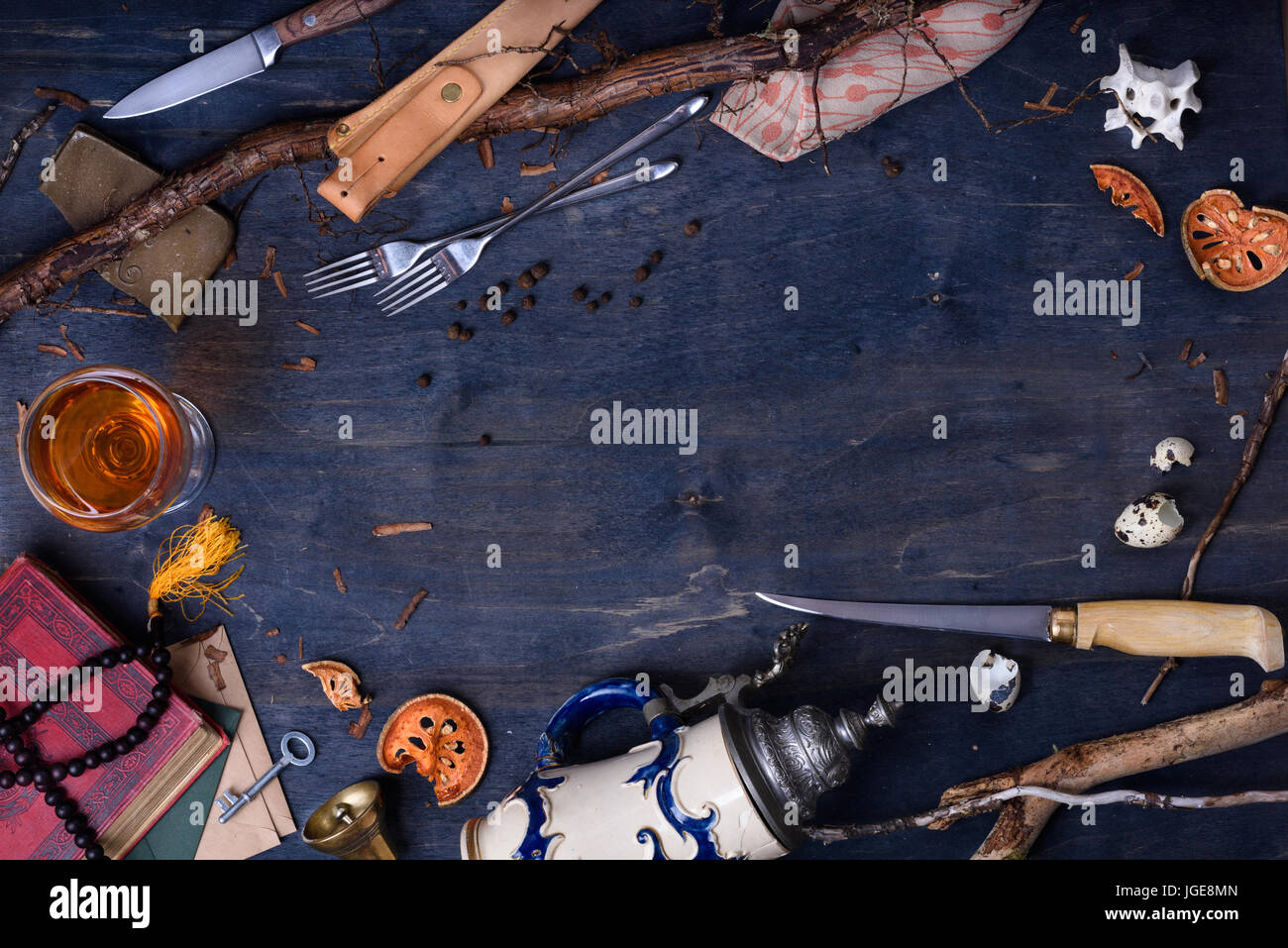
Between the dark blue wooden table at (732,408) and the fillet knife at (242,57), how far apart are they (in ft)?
0.09

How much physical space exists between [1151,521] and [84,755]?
1.52 meters

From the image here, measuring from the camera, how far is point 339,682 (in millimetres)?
1306

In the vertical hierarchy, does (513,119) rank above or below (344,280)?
above

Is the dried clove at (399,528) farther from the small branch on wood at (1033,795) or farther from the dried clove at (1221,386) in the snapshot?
the dried clove at (1221,386)

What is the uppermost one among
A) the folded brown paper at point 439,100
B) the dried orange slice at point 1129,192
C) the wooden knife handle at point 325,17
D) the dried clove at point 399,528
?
the wooden knife handle at point 325,17

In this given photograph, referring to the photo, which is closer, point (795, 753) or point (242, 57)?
point (795, 753)

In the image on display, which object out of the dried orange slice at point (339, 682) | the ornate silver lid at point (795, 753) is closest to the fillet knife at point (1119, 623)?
the ornate silver lid at point (795, 753)

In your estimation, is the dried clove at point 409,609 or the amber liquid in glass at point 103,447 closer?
the amber liquid in glass at point 103,447

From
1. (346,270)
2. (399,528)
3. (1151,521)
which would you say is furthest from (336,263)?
(1151,521)

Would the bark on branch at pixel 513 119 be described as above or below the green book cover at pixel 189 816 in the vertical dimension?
above

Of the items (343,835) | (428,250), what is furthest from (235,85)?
(343,835)

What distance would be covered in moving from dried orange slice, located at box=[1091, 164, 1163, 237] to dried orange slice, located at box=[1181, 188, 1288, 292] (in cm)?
4

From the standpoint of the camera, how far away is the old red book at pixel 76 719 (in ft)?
4.19

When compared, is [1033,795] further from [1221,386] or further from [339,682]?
[339,682]
